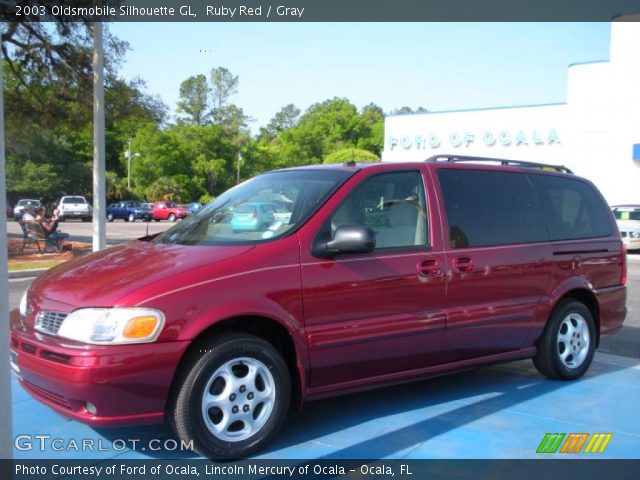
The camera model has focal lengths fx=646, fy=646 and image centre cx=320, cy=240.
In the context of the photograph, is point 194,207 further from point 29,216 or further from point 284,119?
point 284,119

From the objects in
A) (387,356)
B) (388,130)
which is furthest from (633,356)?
(388,130)

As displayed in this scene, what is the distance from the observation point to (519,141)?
32.2 m

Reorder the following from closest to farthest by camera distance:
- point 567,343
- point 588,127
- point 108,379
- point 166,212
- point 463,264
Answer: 1. point 108,379
2. point 463,264
3. point 567,343
4. point 588,127
5. point 166,212

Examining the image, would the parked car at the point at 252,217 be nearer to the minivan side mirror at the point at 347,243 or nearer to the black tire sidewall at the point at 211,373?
the minivan side mirror at the point at 347,243

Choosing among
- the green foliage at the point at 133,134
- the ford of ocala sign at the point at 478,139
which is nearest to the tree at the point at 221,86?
the green foliage at the point at 133,134

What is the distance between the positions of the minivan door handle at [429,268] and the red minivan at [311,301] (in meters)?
0.01

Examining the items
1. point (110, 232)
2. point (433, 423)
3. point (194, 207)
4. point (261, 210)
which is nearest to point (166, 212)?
point (194, 207)

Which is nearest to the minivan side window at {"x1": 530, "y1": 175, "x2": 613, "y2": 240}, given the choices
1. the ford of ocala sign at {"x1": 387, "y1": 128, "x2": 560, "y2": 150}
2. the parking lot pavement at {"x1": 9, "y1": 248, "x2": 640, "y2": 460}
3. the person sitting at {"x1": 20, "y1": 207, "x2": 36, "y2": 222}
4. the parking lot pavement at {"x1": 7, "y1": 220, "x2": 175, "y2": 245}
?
the parking lot pavement at {"x1": 9, "y1": 248, "x2": 640, "y2": 460}

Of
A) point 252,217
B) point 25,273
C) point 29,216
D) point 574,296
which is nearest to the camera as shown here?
point 252,217

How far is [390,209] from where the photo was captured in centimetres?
465

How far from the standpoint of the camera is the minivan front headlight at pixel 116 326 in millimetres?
3449

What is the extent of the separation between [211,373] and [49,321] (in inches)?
38.7

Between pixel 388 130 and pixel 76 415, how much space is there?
1406 inches

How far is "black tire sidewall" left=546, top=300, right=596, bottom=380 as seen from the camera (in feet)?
18.1
